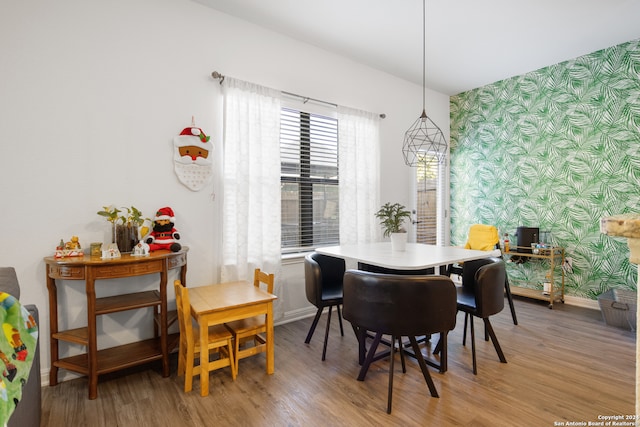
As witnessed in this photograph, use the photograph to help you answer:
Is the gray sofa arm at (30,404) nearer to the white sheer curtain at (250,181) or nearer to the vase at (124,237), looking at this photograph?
the vase at (124,237)

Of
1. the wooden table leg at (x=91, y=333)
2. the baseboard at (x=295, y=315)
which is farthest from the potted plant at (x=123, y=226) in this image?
the baseboard at (x=295, y=315)

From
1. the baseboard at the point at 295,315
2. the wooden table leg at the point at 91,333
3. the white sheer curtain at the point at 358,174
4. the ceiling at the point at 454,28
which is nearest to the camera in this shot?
the wooden table leg at the point at 91,333

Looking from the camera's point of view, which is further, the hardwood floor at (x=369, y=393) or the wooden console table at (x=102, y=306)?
the wooden console table at (x=102, y=306)

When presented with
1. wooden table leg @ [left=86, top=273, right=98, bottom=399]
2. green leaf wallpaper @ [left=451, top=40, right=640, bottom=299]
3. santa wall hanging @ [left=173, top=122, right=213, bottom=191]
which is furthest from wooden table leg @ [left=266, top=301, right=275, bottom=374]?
green leaf wallpaper @ [left=451, top=40, right=640, bottom=299]

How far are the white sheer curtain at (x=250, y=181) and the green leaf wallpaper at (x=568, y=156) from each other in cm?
314

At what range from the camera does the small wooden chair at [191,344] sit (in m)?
1.94

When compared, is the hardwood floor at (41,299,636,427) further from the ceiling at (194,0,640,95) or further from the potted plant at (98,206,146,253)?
the ceiling at (194,0,640,95)

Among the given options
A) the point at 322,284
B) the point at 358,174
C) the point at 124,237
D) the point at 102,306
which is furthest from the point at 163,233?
the point at 358,174

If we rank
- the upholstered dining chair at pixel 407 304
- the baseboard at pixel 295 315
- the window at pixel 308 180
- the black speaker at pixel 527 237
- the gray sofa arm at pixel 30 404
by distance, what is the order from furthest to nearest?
the black speaker at pixel 527 237 < the window at pixel 308 180 < the baseboard at pixel 295 315 < the upholstered dining chair at pixel 407 304 < the gray sofa arm at pixel 30 404

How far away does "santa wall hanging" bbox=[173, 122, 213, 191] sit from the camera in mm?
2506

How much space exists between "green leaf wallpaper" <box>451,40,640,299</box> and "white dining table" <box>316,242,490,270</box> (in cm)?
220

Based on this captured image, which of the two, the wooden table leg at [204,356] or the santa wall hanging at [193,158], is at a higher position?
the santa wall hanging at [193,158]

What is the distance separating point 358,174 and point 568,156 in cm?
248

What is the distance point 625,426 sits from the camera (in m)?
1.65
